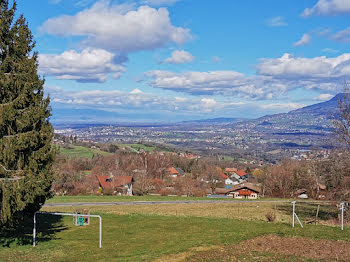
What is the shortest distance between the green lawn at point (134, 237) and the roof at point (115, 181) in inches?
1673

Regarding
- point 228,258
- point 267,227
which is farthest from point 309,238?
point 228,258

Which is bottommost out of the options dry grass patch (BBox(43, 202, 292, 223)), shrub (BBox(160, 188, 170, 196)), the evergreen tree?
shrub (BBox(160, 188, 170, 196))

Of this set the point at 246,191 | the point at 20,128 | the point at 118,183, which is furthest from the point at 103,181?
the point at 20,128

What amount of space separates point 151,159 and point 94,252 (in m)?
74.1

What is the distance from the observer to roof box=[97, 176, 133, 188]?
66.4 meters

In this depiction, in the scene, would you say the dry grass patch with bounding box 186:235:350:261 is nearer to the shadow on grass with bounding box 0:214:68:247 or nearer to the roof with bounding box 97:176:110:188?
the shadow on grass with bounding box 0:214:68:247

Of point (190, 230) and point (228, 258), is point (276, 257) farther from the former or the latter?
point (190, 230)

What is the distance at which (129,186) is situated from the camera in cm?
6831

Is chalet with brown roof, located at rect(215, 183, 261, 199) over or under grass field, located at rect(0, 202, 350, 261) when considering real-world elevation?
under

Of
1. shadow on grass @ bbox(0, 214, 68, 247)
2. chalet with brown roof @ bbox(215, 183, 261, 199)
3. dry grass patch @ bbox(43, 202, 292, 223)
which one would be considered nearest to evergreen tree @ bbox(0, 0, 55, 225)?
shadow on grass @ bbox(0, 214, 68, 247)

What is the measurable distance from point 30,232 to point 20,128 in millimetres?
6809

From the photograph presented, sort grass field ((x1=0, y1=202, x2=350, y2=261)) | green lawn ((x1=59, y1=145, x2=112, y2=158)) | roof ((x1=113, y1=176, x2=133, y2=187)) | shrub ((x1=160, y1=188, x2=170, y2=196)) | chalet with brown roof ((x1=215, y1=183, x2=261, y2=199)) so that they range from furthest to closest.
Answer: green lawn ((x1=59, y1=145, x2=112, y2=158)) → chalet with brown roof ((x1=215, y1=183, x2=261, y2=199)) → roof ((x1=113, y1=176, x2=133, y2=187)) → shrub ((x1=160, y1=188, x2=170, y2=196)) → grass field ((x1=0, y1=202, x2=350, y2=261))

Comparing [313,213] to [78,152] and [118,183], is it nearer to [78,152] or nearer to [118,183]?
[118,183]

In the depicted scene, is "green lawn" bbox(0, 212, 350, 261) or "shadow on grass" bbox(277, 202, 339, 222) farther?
"shadow on grass" bbox(277, 202, 339, 222)
